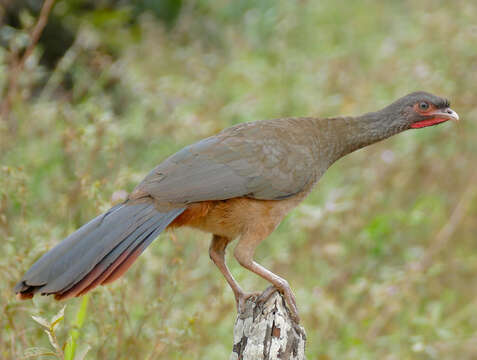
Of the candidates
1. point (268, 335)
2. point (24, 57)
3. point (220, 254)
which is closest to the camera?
point (268, 335)

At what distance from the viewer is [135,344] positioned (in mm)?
3166

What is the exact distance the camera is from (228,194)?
3.09m

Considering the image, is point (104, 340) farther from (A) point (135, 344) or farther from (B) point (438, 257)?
(B) point (438, 257)

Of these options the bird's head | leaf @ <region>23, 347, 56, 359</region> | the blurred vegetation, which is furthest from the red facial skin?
leaf @ <region>23, 347, 56, 359</region>

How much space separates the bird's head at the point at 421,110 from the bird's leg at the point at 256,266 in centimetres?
114

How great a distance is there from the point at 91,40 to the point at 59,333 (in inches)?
117

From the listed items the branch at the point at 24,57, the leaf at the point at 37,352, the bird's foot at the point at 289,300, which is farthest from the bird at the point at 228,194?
the branch at the point at 24,57

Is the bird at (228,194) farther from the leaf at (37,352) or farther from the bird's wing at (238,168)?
the leaf at (37,352)

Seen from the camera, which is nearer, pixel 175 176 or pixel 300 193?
pixel 175 176

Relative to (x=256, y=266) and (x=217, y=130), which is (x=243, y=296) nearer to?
(x=256, y=266)

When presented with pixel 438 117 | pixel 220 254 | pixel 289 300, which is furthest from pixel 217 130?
pixel 289 300

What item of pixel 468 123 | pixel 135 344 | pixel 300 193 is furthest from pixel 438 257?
pixel 135 344

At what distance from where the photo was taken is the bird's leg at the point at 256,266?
9.86 ft

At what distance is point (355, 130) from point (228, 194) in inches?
37.5
